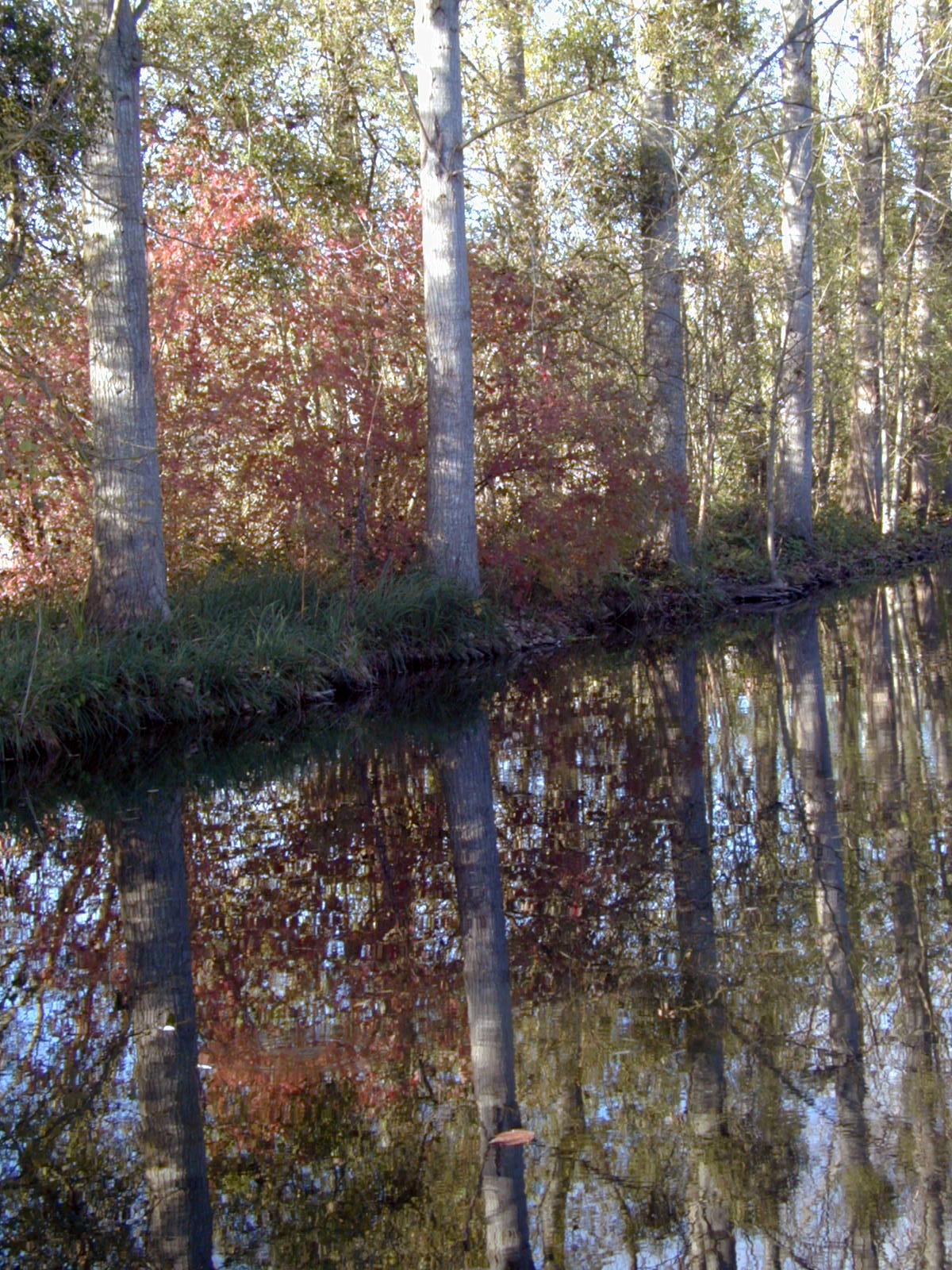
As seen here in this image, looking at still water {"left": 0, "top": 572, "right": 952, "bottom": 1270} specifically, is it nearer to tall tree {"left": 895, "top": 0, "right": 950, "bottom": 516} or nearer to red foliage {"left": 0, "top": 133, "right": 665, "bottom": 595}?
red foliage {"left": 0, "top": 133, "right": 665, "bottom": 595}

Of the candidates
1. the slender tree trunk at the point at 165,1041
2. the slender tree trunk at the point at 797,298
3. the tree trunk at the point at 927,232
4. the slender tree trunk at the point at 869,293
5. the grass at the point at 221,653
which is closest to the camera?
the slender tree trunk at the point at 165,1041

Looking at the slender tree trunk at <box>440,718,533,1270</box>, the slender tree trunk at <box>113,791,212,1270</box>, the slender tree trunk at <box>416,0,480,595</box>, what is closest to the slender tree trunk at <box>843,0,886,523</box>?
the slender tree trunk at <box>416,0,480,595</box>

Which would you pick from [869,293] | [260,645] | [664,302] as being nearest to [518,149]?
[664,302]

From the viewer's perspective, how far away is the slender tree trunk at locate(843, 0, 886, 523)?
2256 cm

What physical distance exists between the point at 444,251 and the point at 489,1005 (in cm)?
1088

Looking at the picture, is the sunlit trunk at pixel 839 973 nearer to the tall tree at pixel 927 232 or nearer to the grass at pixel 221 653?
the grass at pixel 221 653

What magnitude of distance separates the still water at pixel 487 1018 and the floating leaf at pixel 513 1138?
0.02 m

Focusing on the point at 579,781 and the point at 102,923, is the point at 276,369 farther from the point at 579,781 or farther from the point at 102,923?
the point at 102,923

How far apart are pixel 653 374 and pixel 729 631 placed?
12.7ft

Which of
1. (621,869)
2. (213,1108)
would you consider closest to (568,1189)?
(213,1108)

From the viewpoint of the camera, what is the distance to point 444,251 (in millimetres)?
14125

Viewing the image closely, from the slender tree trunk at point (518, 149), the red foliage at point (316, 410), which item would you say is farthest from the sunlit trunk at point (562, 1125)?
the slender tree trunk at point (518, 149)

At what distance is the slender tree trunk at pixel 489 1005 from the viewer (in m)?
3.23

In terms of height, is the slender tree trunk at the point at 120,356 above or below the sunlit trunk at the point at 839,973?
above
